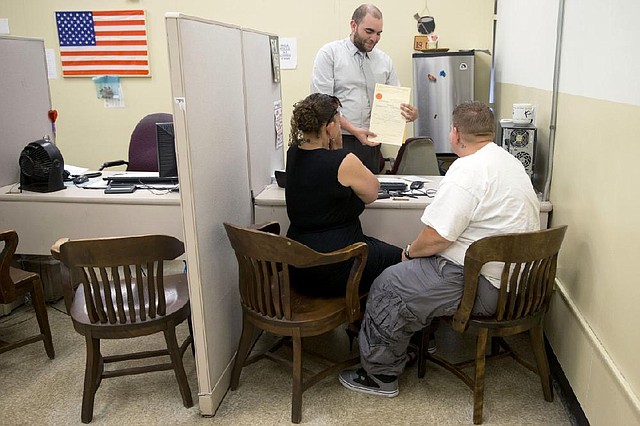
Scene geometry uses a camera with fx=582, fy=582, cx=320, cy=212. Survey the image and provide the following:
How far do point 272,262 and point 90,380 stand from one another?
878 millimetres

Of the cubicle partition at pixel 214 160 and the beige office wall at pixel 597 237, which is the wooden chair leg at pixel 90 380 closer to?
the cubicle partition at pixel 214 160

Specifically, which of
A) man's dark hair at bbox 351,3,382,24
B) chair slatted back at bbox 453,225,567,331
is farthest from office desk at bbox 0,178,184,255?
man's dark hair at bbox 351,3,382,24

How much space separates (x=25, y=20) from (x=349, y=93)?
321 cm

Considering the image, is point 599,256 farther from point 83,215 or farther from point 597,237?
point 83,215

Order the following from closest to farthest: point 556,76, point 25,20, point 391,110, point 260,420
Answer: point 260,420 → point 556,76 → point 391,110 → point 25,20

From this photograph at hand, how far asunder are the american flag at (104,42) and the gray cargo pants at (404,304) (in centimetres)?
355

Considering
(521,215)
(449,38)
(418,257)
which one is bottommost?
(418,257)

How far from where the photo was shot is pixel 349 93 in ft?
12.1

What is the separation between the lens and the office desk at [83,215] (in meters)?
2.81

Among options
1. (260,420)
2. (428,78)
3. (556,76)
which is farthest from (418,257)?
(428,78)

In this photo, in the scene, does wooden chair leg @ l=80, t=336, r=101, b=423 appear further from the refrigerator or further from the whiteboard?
the refrigerator

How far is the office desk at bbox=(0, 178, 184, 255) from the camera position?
2812 mm

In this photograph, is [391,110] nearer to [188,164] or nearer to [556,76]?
[556,76]

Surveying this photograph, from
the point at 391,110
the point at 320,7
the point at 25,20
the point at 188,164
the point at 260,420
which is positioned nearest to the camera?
the point at 188,164
